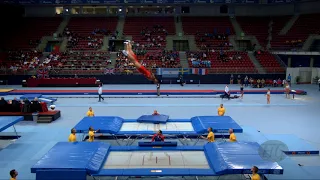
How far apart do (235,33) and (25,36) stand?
28.6m

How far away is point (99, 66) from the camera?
3553cm

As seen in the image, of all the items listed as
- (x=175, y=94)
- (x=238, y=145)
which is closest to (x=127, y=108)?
(x=175, y=94)

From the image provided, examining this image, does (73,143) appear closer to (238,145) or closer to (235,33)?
(238,145)

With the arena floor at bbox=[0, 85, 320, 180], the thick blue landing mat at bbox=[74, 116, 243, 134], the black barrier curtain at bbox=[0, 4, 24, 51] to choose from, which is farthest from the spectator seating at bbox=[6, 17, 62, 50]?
the thick blue landing mat at bbox=[74, 116, 243, 134]

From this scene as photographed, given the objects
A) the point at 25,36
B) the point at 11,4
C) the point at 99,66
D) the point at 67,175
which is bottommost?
the point at 67,175

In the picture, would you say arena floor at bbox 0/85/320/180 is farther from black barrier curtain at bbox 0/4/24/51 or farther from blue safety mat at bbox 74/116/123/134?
black barrier curtain at bbox 0/4/24/51

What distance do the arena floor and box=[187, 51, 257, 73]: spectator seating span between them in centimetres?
761

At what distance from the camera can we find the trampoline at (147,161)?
917 cm

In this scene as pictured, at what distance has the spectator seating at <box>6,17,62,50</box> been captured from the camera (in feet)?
133

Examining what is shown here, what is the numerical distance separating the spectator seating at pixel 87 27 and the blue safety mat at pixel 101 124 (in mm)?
25934

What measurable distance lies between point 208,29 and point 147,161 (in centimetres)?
3614

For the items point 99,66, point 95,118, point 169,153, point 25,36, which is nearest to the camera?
point 169,153

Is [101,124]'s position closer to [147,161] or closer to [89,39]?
[147,161]

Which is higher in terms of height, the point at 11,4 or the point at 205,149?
the point at 11,4
